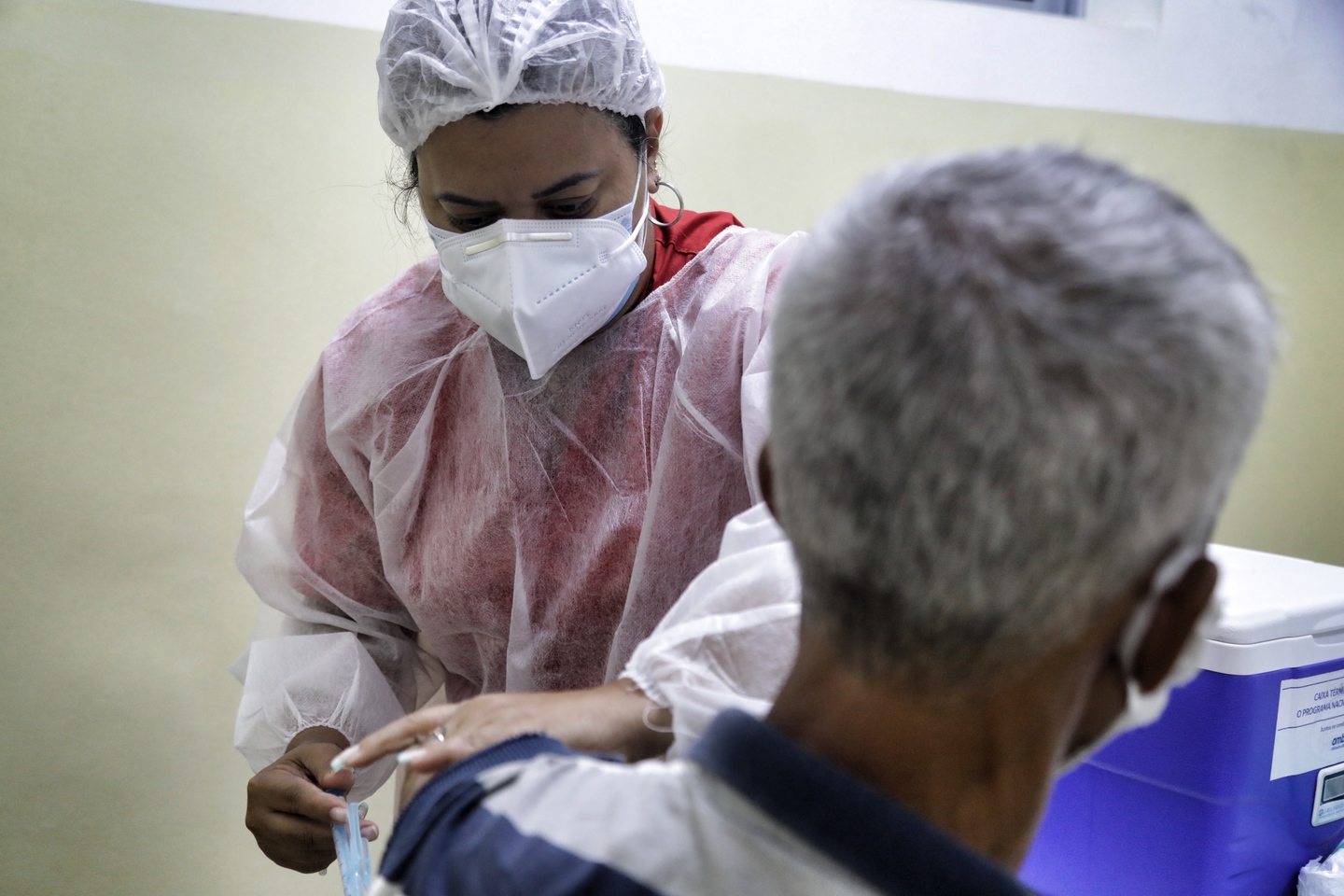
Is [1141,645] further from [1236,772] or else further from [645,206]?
[645,206]

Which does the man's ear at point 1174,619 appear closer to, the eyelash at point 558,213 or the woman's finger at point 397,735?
the woman's finger at point 397,735

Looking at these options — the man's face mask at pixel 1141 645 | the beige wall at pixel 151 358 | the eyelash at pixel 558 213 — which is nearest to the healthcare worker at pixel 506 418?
the eyelash at pixel 558 213

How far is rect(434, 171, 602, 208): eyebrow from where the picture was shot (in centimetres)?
106

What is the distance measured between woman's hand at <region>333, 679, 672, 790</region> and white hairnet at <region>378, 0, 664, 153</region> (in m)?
→ 0.60

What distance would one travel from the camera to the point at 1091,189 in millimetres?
446

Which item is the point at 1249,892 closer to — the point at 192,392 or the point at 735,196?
the point at 735,196

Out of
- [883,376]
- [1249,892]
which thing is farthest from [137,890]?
[883,376]

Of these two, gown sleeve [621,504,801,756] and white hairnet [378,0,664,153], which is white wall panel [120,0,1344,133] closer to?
white hairnet [378,0,664,153]

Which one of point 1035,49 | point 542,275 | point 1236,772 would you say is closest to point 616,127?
point 542,275

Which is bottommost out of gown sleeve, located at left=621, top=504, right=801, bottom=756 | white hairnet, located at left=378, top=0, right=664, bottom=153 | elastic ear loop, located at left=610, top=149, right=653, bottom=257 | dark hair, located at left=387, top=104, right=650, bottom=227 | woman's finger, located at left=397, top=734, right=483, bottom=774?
woman's finger, located at left=397, top=734, right=483, bottom=774

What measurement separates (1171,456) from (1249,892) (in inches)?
31.7

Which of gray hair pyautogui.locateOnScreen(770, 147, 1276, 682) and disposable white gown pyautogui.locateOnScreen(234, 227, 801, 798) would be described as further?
disposable white gown pyautogui.locateOnScreen(234, 227, 801, 798)

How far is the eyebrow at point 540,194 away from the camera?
1.06 metres

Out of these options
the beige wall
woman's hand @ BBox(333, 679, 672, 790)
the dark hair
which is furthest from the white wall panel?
woman's hand @ BBox(333, 679, 672, 790)
